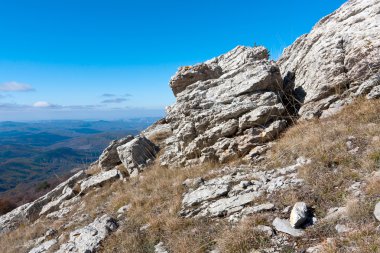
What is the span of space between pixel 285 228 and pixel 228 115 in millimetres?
7350

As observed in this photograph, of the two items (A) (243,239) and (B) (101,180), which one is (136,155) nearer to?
(B) (101,180)

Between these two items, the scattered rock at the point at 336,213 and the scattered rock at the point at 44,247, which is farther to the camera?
the scattered rock at the point at 44,247

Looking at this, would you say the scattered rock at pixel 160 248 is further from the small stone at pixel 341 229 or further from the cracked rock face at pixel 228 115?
the cracked rock face at pixel 228 115

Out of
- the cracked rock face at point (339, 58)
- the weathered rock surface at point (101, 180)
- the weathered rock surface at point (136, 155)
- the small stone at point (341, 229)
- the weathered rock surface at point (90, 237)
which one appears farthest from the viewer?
the weathered rock surface at point (101, 180)

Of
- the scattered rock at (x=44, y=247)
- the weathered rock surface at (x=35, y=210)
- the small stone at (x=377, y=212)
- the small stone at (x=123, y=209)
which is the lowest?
the weathered rock surface at (x=35, y=210)

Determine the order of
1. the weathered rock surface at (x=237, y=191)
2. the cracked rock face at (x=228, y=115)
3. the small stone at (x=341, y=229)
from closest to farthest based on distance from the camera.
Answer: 1. the small stone at (x=341, y=229)
2. the weathered rock surface at (x=237, y=191)
3. the cracked rock face at (x=228, y=115)

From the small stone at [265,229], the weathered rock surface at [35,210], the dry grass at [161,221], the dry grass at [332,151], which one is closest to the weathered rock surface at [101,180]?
the weathered rock surface at [35,210]

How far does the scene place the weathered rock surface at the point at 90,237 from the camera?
8891 millimetres

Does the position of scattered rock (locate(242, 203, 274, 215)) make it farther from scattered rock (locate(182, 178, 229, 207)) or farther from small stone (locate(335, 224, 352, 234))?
small stone (locate(335, 224, 352, 234))

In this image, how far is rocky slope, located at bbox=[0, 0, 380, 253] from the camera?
6.69 metres

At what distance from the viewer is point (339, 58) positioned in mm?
12727

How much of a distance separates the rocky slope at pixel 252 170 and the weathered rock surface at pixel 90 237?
1.9 inches

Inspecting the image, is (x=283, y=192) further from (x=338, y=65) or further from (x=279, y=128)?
(x=338, y=65)

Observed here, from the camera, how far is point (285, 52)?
63.2 feet
